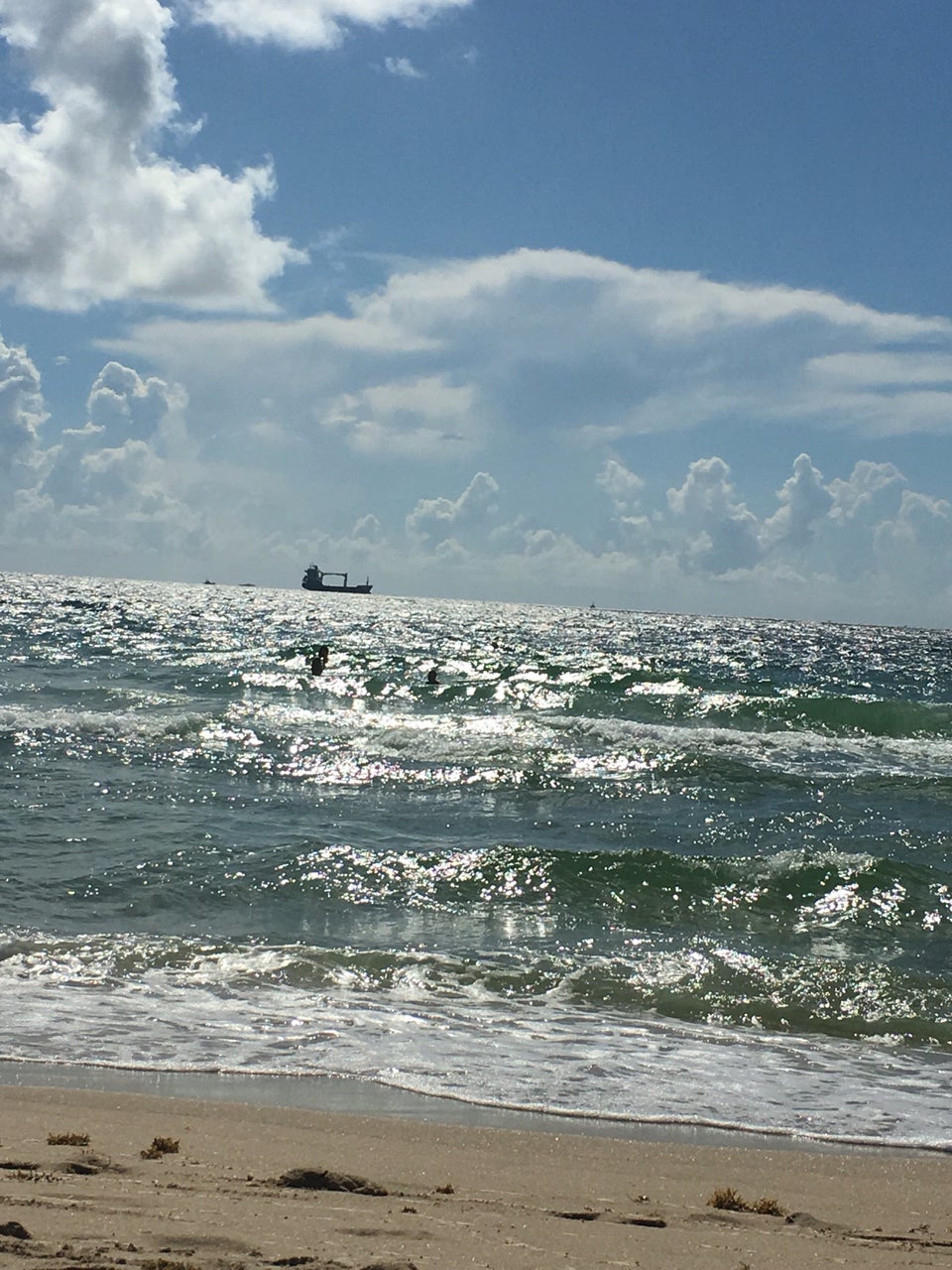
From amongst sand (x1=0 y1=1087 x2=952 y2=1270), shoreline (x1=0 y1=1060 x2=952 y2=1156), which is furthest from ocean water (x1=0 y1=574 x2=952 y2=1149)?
sand (x1=0 y1=1087 x2=952 y2=1270)

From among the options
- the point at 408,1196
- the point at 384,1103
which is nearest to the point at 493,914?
the point at 384,1103

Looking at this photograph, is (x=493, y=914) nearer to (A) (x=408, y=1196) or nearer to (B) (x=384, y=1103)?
(B) (x=384, y=1103)

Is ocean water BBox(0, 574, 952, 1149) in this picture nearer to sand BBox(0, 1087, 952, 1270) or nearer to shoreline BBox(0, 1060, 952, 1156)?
shoreline BBox(0, 1060, 952, 1156)

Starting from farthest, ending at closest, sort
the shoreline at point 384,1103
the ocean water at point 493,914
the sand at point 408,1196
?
the ocean water at point 493,914 → the shoreline at point 384,1103 → the sand at point 408,1196

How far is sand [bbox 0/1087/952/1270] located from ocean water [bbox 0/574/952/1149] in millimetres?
881

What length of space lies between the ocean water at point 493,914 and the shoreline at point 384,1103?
0.12m

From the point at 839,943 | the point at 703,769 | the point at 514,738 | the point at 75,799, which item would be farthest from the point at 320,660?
the point at 839,943

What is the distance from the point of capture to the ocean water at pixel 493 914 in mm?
8367

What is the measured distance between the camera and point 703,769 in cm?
2550

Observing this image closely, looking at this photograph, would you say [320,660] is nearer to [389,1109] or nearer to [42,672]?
[42,672]

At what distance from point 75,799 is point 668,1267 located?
15951 millimetres

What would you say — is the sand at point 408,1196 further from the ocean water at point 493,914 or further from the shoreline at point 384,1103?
the ocean water at point 493,914

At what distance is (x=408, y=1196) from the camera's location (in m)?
5.36

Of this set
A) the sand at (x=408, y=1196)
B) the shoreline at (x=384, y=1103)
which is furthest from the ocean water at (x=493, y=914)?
the sand at (x=408, y=1196)
